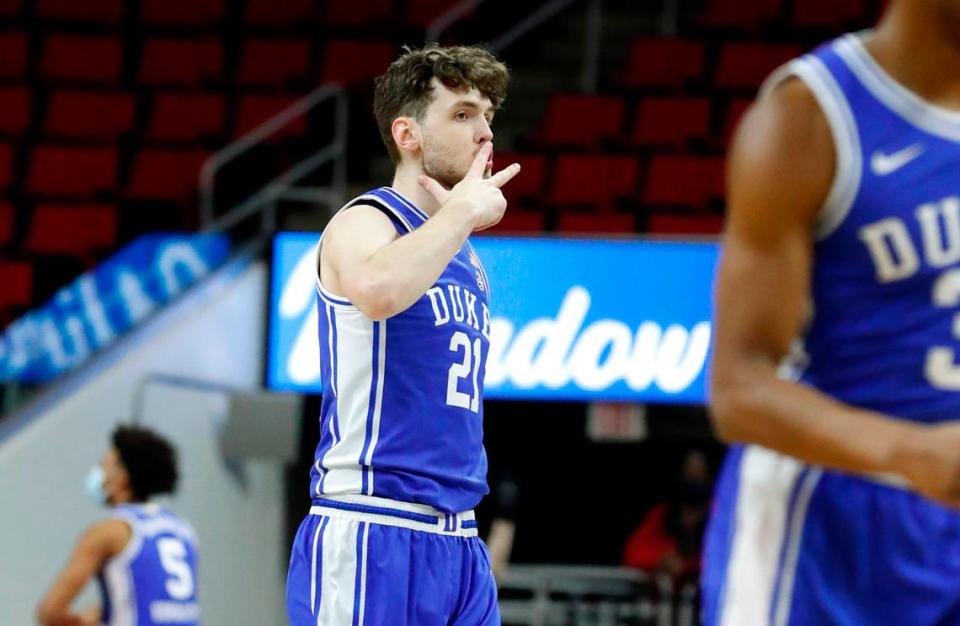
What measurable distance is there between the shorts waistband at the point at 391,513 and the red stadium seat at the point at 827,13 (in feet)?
31.9

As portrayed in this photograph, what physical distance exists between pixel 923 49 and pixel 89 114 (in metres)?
10.8

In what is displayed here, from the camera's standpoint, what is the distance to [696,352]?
9000 mm

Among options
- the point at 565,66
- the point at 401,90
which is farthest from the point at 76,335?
the point at 565,66

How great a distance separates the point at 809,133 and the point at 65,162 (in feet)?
33.3

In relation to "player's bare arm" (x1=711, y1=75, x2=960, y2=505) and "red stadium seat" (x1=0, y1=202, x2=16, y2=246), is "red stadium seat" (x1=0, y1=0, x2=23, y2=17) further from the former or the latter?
"player's bare arm" (x1=711, y1=75, x2=960, y2=505)

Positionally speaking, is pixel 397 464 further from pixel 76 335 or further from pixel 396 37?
pixel 396 37

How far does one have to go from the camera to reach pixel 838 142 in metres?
1.92

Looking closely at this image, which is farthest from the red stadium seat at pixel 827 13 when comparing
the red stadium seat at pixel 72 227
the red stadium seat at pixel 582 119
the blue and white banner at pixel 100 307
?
the blue and white banner at pixel 100 307

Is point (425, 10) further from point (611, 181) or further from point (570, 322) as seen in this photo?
point (570, 322)

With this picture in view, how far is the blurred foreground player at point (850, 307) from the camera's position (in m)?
1.90

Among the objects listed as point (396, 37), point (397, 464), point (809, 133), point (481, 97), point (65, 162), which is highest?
point (396, 37)

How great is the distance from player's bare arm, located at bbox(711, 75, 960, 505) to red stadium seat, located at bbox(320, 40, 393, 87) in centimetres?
1071

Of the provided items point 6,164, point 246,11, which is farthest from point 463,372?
point 246,11

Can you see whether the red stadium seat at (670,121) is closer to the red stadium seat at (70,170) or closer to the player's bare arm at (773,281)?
the red stadium seat at (70,170)
